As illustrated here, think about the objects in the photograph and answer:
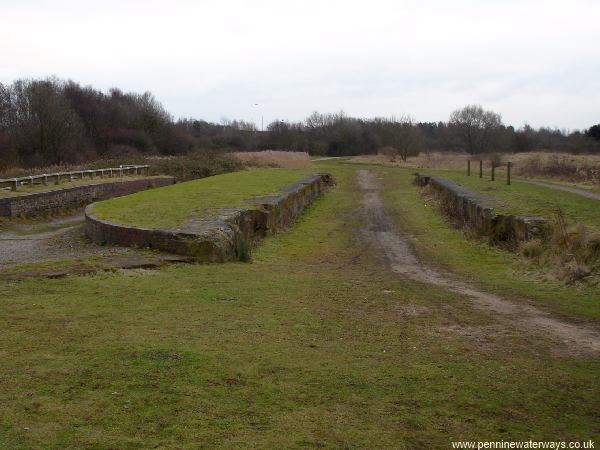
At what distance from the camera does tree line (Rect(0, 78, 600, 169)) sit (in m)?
50.5

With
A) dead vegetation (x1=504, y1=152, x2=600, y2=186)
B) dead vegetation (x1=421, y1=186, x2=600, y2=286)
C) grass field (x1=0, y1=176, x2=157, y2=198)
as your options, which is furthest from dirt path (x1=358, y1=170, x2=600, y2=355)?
dead vegetation (x1=504, y1=152, x2=600, y2=186)

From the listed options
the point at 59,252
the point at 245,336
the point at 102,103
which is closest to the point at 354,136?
the point at 102,103

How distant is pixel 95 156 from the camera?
54.7m

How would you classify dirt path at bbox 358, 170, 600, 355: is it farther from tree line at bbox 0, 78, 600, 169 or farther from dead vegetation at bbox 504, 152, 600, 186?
tree line at bbox 0, 78, 600, 169

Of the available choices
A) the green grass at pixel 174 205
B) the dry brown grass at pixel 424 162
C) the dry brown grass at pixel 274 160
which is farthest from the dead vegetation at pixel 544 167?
the green grass at pixel 174 205

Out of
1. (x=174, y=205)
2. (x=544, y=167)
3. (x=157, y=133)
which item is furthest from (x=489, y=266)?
(x=157, y=133)

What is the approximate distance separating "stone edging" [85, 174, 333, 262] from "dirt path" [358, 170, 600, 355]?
247cm

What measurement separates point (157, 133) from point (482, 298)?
6252 centimetres

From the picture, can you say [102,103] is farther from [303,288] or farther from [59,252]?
[303,288]

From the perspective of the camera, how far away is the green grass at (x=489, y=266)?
7547 mm

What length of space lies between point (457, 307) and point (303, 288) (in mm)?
1881

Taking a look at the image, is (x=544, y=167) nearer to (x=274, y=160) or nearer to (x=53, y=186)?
(x=274, y=160)

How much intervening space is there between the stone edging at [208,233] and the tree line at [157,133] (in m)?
31.1

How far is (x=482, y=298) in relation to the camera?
25.4ft
